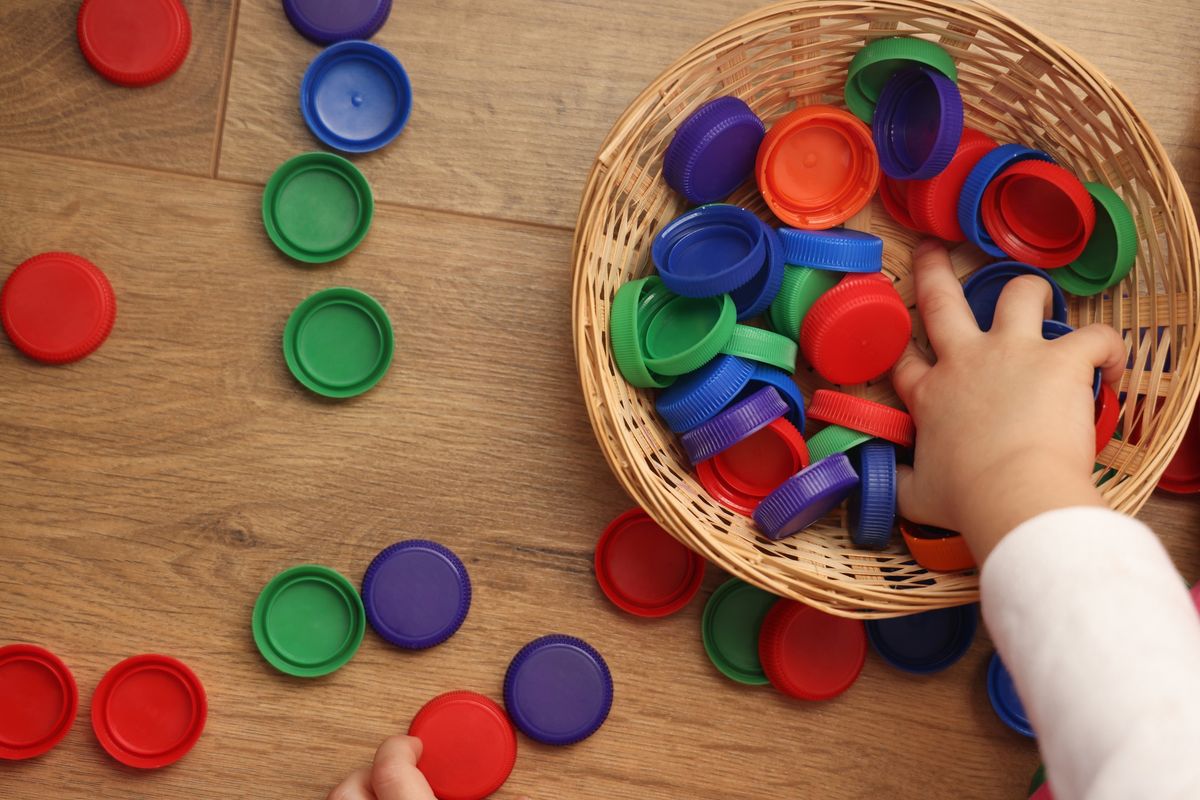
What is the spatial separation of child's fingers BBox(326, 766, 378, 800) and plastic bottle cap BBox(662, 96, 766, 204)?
0.76 metres

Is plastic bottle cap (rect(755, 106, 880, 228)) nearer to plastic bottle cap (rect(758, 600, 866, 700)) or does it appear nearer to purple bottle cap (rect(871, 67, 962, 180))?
purple bottle cap (rect(871, 67, 962, 180))

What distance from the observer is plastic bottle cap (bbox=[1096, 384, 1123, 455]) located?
3.40 feet

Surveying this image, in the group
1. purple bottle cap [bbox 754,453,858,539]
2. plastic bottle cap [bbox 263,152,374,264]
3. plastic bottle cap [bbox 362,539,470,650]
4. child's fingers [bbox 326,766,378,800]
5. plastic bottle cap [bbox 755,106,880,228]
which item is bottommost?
child's fingers [bbox 326,766,378,800]

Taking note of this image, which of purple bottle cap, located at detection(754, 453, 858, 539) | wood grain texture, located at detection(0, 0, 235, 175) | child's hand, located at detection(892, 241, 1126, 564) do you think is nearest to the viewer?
child's hand, located at detection(892, 241, 1126, 564)

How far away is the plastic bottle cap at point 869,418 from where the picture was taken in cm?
105

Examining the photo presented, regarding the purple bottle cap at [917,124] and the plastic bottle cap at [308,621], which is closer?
the purple bottle cap at [917,124]

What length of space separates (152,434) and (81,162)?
344mm

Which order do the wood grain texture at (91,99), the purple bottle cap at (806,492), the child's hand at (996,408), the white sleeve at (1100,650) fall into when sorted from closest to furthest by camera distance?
the white sleeve at (1100,650)
the child's hand at (996,408)
the purple bottle cap at (806,492)
the wood grain texture at (91,99)

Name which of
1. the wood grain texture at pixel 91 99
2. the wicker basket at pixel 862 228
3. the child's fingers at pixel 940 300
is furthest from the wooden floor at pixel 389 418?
the child's fingers at pixel 940 300

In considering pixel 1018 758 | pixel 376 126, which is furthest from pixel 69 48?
pixel 1018 758

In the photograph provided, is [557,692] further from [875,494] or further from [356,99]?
[356,99]

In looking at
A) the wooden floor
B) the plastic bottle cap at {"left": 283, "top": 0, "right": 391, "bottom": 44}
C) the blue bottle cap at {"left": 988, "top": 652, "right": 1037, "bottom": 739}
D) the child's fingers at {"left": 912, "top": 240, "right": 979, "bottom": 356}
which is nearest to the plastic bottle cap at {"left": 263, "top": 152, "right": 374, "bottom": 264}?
the wooden floor

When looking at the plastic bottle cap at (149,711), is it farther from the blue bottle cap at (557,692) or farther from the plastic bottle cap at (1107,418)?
the plastic bottle cap at (1107,418)

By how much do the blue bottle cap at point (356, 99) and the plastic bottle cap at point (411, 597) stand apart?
1.63 feet
